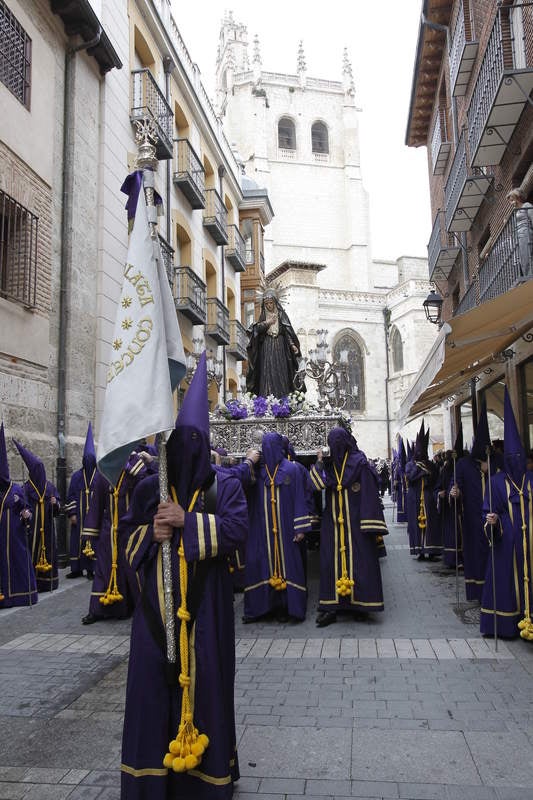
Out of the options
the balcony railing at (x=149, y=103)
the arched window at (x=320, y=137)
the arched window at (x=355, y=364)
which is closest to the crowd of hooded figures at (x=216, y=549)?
the balcony railing at (x=149, y=103)

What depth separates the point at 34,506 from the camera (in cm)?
902

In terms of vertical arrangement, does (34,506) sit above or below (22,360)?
below

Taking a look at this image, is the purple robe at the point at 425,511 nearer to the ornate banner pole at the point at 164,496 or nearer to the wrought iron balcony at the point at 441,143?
the ornate banner pole at the point at 164,496

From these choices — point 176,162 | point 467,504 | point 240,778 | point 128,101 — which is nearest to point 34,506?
point 467,504

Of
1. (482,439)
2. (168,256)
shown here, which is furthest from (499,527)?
(168,256)

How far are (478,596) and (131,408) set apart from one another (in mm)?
6069

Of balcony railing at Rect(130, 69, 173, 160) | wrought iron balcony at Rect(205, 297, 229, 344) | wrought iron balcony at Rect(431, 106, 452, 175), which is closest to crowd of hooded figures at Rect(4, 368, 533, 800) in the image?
balcony railing at Rect(130, 69, 173, 160)

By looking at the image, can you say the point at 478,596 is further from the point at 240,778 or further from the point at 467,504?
the point at 240,778

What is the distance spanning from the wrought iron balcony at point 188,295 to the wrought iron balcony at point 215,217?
349cm

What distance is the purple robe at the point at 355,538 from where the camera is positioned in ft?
23.2

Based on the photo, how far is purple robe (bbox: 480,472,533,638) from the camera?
238 inches

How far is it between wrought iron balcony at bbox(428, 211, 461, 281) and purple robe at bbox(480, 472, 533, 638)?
1300cm

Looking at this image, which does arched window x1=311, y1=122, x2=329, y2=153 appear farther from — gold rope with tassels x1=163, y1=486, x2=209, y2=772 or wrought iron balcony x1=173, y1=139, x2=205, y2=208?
gold rope with tassels x1=163, y1=486, x2=209, y2=772

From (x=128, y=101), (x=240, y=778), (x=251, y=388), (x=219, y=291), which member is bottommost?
(x=240, y=778)
